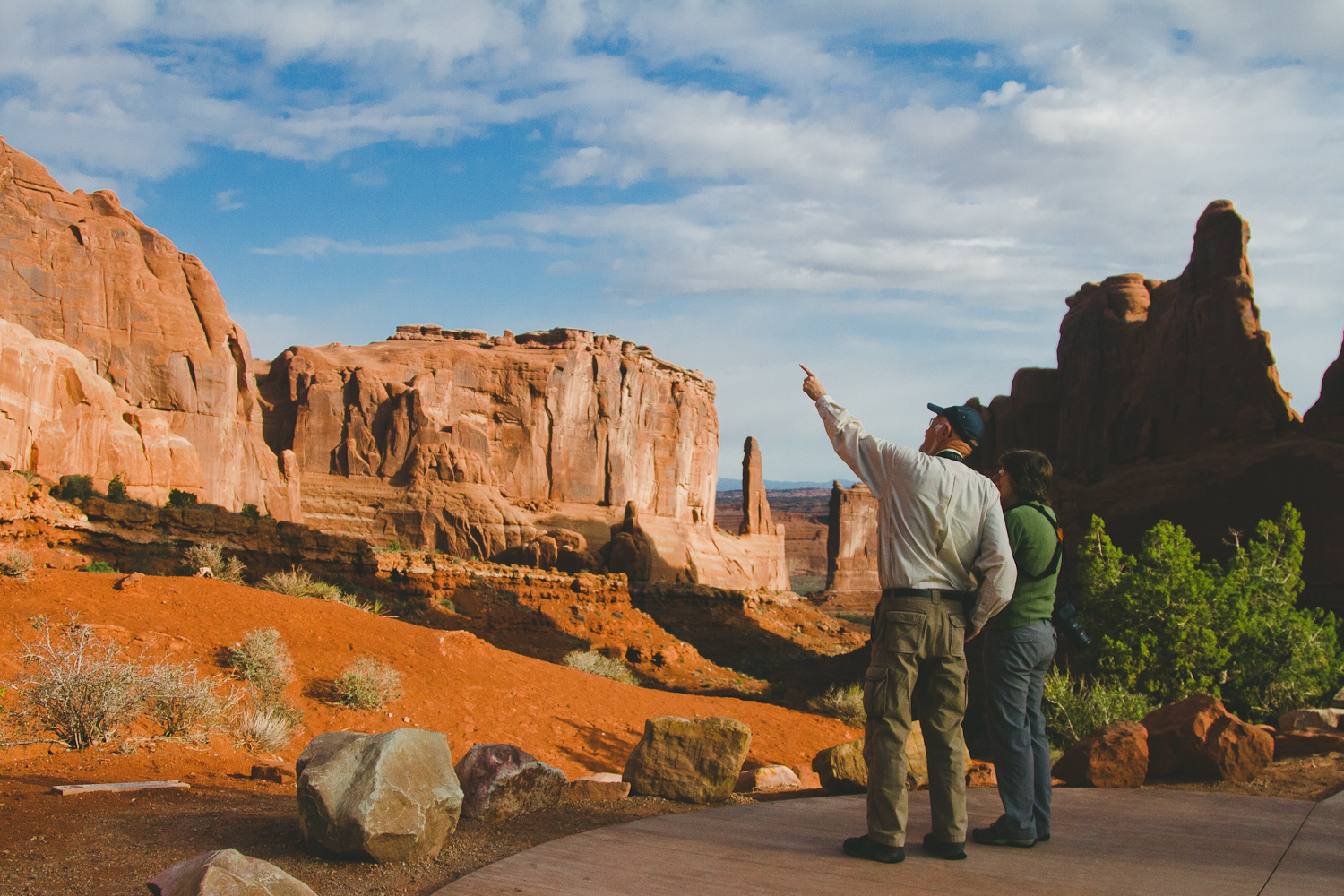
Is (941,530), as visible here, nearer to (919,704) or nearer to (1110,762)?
(919,704)

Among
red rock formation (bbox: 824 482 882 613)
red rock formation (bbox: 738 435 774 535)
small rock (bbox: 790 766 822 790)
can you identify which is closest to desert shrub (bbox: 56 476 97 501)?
small rock (bbox: 790 766 822 790)

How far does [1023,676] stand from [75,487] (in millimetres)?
22315

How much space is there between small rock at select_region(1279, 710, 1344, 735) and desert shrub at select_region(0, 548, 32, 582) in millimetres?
13714

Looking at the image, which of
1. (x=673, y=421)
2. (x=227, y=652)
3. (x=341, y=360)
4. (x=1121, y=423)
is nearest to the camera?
(x=227, y=652)

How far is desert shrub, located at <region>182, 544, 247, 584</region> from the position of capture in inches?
630

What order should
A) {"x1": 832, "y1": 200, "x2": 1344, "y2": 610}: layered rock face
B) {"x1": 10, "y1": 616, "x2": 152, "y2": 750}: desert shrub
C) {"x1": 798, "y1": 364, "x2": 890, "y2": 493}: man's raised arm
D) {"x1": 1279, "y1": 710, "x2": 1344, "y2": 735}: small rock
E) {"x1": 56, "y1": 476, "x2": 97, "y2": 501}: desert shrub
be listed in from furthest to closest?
{"x1": 832, "y1": 200, "x2": 1344, "y2": 610}: layered rock face, {"x1": 56, "y1": 476, "x2": 97, "y2": 501}: desert shrub, {"x1": 1279, "y1": 710, "x2": 1344, "y2": 735}: small rock, {"x1": 10, "y1": 616, "x2": 152, "y2": 750}: desert shrub, {"x1": 798, "y1": 364, "x2": 890, "y2": 493}: man's raised arm

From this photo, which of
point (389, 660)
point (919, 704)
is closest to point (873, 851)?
point (919, 704)

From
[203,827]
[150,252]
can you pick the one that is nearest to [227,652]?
[203,827]

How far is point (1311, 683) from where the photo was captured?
12.3 meters

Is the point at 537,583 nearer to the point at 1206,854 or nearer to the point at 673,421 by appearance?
the point at 1206,854

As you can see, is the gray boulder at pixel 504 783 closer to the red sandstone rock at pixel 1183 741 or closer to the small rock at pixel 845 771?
the small rock at pixel 845 771

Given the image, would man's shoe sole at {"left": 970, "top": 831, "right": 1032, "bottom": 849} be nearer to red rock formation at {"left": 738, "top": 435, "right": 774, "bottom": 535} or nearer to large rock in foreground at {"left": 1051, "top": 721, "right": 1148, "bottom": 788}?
large rock in foreground at {"left": 1051, "top": 721, "right": 1148, "bottom": 788}

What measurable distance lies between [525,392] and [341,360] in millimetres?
10566

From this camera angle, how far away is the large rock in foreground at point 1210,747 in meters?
5.87
